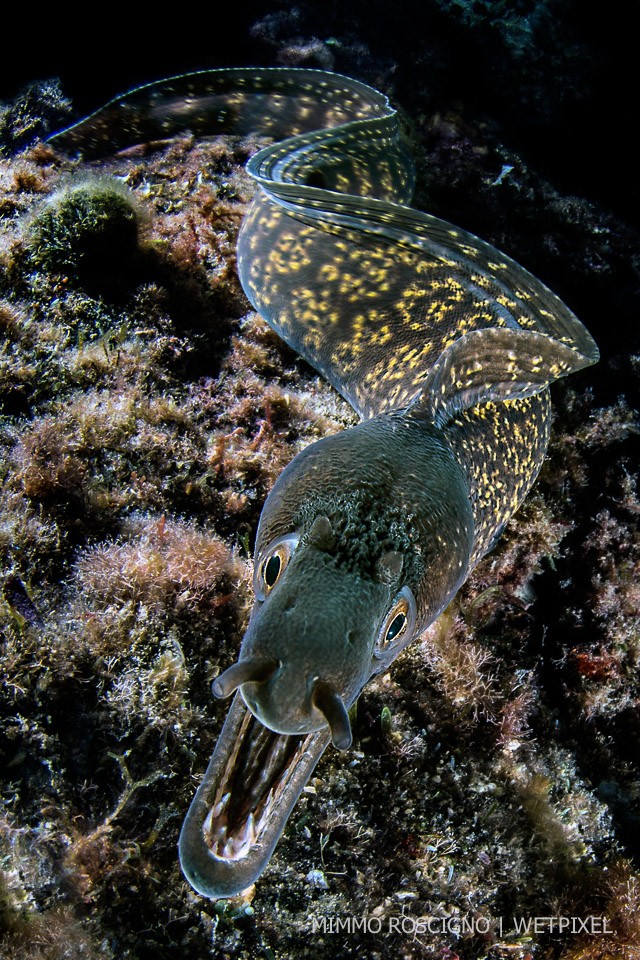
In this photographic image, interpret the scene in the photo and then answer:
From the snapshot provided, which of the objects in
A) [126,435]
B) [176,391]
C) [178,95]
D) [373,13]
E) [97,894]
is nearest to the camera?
[97,894]

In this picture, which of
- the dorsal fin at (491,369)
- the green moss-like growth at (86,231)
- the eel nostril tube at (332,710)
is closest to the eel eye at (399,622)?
the eel nostril tube at (332,710)

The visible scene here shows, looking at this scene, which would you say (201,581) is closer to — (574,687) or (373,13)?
(574,687)

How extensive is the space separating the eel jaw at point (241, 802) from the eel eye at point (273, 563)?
1.19ft

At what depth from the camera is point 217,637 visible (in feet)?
7.45

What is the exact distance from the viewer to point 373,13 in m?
5.45

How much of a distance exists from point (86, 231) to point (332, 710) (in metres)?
3.19

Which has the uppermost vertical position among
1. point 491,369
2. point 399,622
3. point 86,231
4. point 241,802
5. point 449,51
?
point 449,51

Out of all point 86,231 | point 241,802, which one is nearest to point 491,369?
point 241,802

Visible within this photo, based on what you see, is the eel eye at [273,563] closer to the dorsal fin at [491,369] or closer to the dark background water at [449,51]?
the dorsal fin at [491,369]

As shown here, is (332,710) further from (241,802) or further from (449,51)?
(449,51)

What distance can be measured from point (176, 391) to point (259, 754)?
208 centimetres

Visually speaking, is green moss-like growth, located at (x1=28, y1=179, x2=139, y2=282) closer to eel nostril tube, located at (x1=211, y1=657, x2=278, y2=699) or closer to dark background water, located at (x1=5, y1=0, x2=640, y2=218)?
eel nostril tube, located at (x1=211, y1=657, x2=278, y2=699)

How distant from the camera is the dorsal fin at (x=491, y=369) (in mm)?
2541

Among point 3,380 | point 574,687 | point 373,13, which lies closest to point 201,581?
point 3,380
